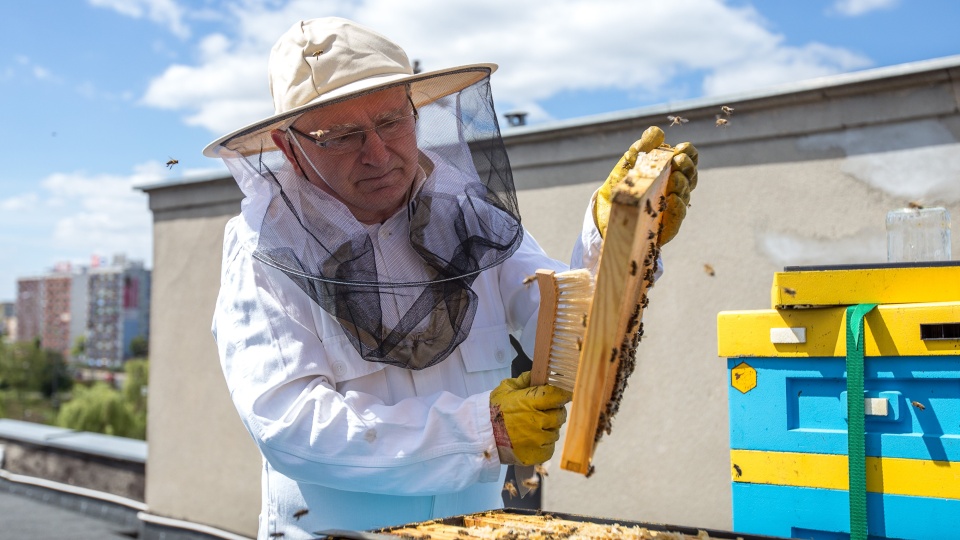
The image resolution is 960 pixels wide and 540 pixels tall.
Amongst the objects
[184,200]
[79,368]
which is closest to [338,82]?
[184,200]

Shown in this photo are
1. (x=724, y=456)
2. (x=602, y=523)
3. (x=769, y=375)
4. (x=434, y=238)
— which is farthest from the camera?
(x=724, y=456)

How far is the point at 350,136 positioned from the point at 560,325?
713mm

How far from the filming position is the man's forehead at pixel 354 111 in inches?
76.8

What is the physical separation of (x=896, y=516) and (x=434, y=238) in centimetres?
123

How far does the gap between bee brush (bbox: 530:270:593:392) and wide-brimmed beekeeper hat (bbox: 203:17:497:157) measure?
0.63m

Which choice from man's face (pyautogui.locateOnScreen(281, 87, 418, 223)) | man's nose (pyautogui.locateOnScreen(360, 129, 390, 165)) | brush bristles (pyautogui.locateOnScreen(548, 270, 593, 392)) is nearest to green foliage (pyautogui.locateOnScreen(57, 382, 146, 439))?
man's face (pyautogui.locateOnScreen(281, 87, 418, 223))

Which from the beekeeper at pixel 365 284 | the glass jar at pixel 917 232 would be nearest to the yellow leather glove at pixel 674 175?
the beekeeper at pixel 365 284

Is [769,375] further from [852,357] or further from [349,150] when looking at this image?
[349,150]

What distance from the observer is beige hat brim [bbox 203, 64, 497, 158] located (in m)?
1.90

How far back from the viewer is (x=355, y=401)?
1.85 meters

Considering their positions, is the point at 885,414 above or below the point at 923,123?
below

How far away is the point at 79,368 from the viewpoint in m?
114

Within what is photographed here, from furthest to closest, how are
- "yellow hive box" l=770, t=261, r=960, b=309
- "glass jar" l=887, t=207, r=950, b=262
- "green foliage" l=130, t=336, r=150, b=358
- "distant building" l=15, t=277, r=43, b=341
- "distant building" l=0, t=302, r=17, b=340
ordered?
"distant building" l=0, t=302, r=17, b=340, "distant building" l=15, t=277, r=43, b=341, "green foliage" l=130, t=336, r=150, b=358, "glass jar" l=887, t=207, r=950, b=262, "yellow hive box" l=770, t=261, r=960, b=309

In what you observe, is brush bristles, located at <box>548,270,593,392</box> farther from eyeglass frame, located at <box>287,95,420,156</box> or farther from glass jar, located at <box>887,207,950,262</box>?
glass jar, located at <box>887,207,950,262</box>
